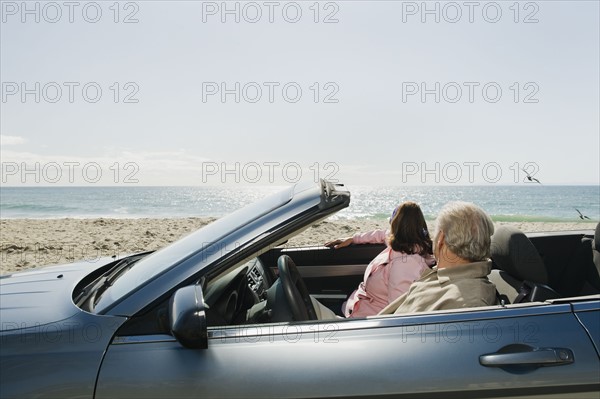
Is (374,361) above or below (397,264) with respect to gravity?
below

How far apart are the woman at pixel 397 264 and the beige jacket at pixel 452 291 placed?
0.51 meters

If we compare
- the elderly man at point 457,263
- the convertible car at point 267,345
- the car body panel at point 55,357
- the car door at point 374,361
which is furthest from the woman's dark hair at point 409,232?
the car body panel at point 55,357

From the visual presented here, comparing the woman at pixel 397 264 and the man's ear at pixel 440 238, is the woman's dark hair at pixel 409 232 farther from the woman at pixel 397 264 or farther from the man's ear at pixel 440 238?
the man's ear at pixel 440 238

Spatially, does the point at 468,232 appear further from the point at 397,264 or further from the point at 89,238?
the point at 89,238

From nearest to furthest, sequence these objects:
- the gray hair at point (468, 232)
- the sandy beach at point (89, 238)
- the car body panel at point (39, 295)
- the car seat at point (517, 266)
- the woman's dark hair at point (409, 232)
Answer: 1. the car body panel at point (39, 295)
2. the gray hair at point (468, 232)
3. the car seat at point (517, 266)
4. the woman's dark hair at point (409, 232)
5. the sandy beach at point (89, 238)

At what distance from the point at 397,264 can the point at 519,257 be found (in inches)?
26.1

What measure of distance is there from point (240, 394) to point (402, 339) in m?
0.59

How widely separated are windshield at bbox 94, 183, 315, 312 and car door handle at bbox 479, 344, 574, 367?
0.97 m

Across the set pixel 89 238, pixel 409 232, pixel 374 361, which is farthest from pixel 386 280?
pixel 89 238

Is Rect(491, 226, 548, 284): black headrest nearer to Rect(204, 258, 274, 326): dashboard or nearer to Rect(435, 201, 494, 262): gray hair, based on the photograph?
Rect(435, 201, 494, 262): gray hair

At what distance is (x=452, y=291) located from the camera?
2.34 meters

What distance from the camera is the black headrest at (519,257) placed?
263cm

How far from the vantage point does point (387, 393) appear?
5.92ft

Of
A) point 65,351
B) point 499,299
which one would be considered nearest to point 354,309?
point 499,299
